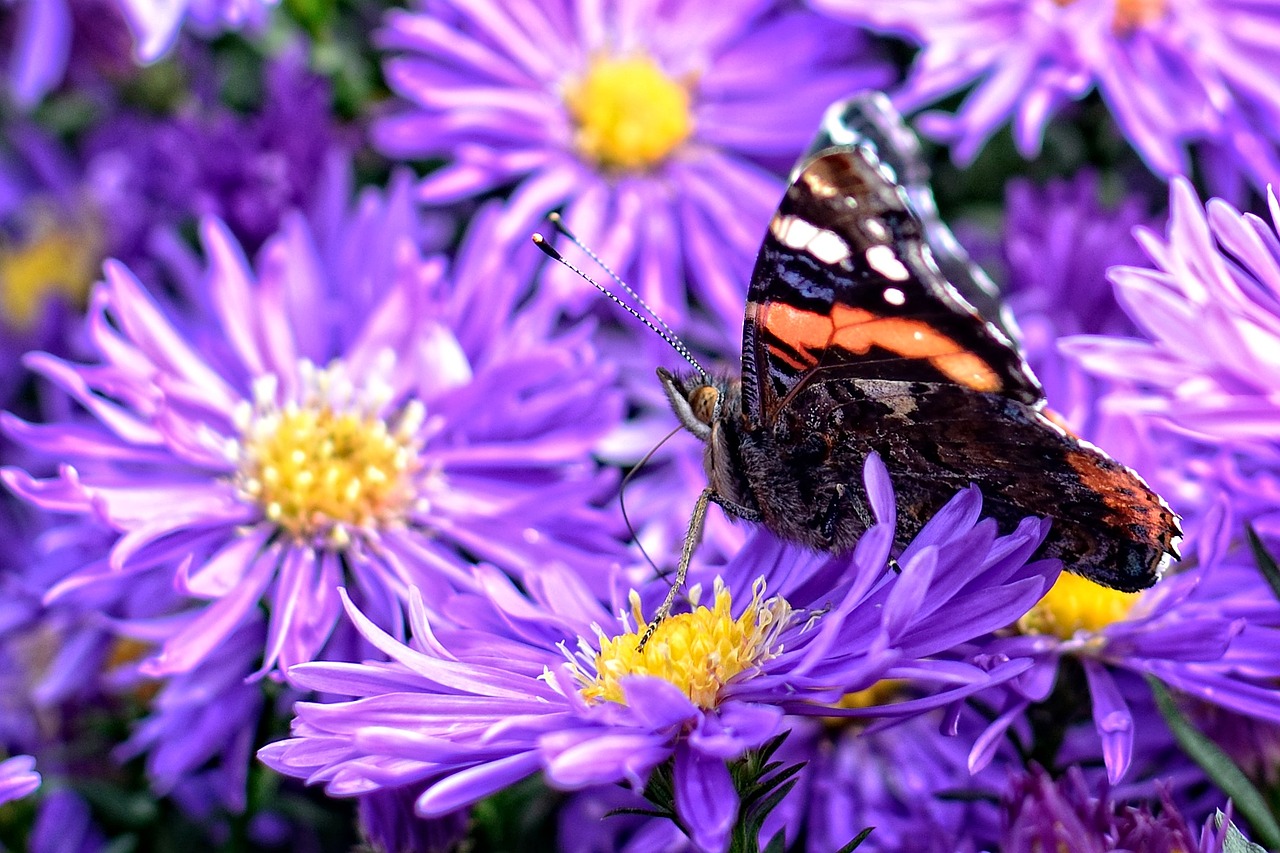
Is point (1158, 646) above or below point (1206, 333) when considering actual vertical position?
below

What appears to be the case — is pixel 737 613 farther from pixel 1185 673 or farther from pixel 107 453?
pixel 107 453

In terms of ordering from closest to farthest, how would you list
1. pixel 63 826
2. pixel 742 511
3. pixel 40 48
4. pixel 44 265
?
pixel 742 511
pixel 63 826
pixel 40 48
pixel 44 265

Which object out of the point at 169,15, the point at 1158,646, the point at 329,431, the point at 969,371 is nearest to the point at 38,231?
the point at 169,15

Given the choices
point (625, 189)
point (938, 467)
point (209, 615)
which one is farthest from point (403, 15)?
point (938, 467)

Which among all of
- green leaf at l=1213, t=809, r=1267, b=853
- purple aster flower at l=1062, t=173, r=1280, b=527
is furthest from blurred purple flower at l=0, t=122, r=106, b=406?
green leaf at l=1213, t=809, r=1267, b=853

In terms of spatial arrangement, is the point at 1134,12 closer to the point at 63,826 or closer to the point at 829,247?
the point at 829,247

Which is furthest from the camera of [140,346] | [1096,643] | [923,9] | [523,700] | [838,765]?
[923,9]

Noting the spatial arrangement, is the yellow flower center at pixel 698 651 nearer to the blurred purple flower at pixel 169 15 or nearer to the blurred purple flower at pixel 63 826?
the blurred purple flower at pixel 63 826
